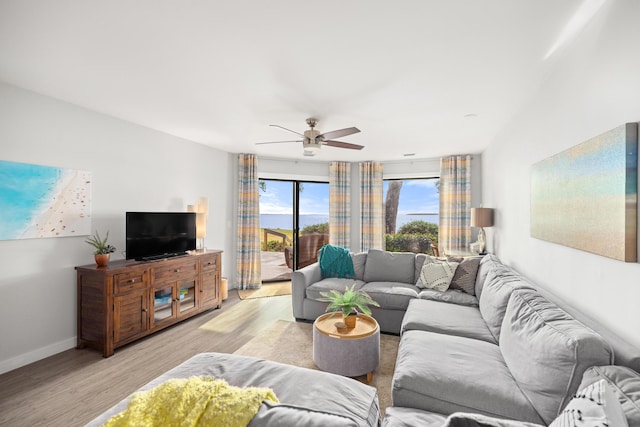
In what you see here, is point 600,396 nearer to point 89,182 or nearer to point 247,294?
point 89,182

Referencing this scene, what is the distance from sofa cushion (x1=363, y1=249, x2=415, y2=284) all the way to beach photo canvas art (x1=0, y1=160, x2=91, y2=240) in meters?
3.61

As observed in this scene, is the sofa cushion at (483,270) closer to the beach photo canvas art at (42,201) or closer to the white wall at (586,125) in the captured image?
the white wall at (586,125)

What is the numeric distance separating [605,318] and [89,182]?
4.64 metres

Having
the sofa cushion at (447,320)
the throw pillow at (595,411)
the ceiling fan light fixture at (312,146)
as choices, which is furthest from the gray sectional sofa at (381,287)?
the throw pillow at (595,411)

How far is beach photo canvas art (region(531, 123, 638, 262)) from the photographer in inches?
54.7

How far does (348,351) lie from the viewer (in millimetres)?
2490

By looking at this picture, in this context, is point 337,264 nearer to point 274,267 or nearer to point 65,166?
point 274,267

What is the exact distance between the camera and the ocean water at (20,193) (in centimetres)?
266

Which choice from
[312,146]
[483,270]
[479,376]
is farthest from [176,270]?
[483,270]

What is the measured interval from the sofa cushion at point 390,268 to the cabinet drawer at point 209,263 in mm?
2290

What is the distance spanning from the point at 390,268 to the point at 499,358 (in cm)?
233

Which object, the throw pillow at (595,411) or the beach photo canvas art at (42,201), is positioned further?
the beach photo canvas art at (42,201)

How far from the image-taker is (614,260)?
1.53 m

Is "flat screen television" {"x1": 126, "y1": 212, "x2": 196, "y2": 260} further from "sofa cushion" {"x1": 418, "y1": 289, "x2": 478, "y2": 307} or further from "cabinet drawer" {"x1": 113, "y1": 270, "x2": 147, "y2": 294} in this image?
"sofa cushion" {"x1": 418, "y1": 289, "x2": 478, "y2": 307}
